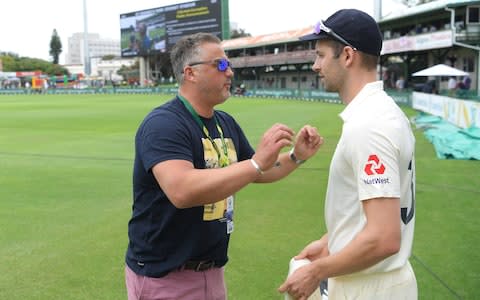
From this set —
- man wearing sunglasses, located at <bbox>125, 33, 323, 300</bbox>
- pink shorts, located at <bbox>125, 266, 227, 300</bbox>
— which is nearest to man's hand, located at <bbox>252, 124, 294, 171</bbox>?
man wearing sunglasses, located at <bbox>125, 33, 323, 300</bbox>

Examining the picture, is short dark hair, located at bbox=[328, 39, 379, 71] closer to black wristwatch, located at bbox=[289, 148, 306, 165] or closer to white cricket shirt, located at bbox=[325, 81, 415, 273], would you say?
white cricket shirt, located at bbox=[325, 81, 415, 273]

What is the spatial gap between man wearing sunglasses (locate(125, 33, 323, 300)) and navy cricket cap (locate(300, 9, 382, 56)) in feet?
1.60

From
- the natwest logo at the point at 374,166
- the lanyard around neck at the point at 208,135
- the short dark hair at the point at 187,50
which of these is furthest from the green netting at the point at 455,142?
the natwest logo at the point at 374,166

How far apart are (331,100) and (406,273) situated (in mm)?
36581

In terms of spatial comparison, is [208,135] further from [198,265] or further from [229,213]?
[198,265]

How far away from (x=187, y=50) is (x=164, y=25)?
7614 centimetres

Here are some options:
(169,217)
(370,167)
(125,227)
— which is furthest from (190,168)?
(125,227)

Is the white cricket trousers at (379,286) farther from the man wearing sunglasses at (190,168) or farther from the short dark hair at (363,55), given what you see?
the short dark hair at (363,55)

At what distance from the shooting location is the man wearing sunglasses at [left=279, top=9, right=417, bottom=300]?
76.9 inches

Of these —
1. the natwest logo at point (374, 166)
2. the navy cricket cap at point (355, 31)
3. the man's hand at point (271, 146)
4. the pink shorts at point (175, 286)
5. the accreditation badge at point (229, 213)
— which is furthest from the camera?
the accreditation badge at point (229, 213)

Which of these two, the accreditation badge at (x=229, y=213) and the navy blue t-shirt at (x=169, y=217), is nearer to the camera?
the navy blue t-shirt at (x=169, y=217)

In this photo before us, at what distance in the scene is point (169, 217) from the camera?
2.62 meters

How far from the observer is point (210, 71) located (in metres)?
2.77

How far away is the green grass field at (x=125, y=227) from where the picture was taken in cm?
493
